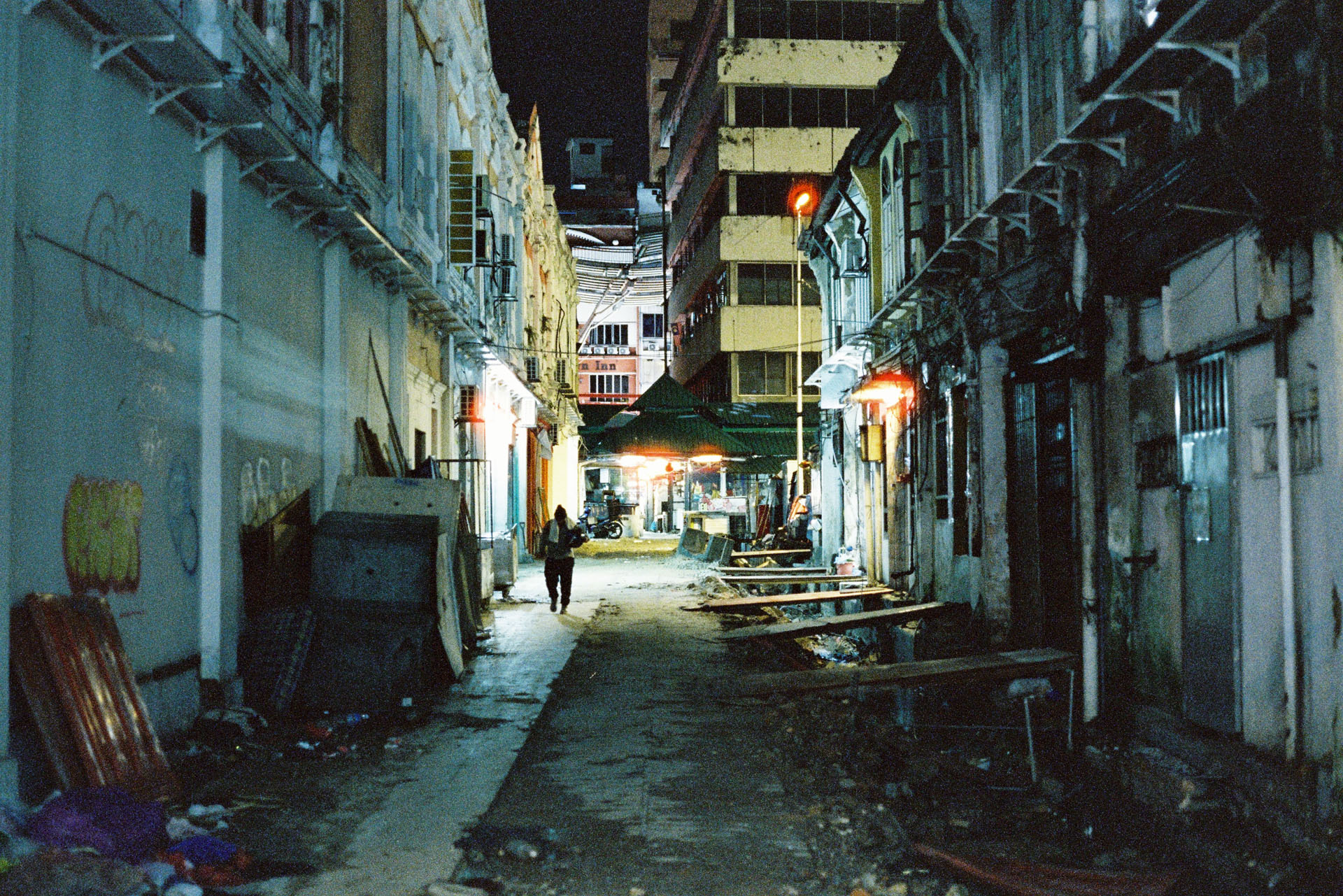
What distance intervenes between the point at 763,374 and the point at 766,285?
3218 millimetres

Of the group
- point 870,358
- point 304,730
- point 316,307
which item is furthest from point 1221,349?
point 870,358

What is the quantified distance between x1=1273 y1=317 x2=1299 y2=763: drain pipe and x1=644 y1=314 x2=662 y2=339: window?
58.2 m

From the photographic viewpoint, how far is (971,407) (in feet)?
41.1

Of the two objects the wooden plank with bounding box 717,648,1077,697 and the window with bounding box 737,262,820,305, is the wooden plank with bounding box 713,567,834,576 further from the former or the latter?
the window with bounding box 737,262,820,305

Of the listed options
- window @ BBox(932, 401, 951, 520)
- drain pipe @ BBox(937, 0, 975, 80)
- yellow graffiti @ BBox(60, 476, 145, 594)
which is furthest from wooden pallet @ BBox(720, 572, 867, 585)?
yellow graffiti @ BBox(60, 476, 145, 594)

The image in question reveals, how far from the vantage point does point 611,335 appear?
6406 cm

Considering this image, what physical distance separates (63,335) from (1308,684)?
7237 millimetres

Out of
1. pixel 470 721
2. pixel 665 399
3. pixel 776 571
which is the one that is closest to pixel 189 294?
pixel 470 721

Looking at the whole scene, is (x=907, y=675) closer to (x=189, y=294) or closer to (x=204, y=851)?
(x=204, y=851)

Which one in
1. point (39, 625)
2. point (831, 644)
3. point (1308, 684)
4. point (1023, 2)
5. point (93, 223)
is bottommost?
point (831, 644)

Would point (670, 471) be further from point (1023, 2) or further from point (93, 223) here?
point (93, 223)

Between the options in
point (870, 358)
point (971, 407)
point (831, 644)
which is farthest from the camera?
point (870, 358)

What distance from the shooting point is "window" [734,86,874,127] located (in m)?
38.2

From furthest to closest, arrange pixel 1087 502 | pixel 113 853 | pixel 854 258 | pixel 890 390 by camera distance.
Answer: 1. pixel 854 258
2. pixel 890 390
3. pixel 1087 502
4. pixel 113 853
